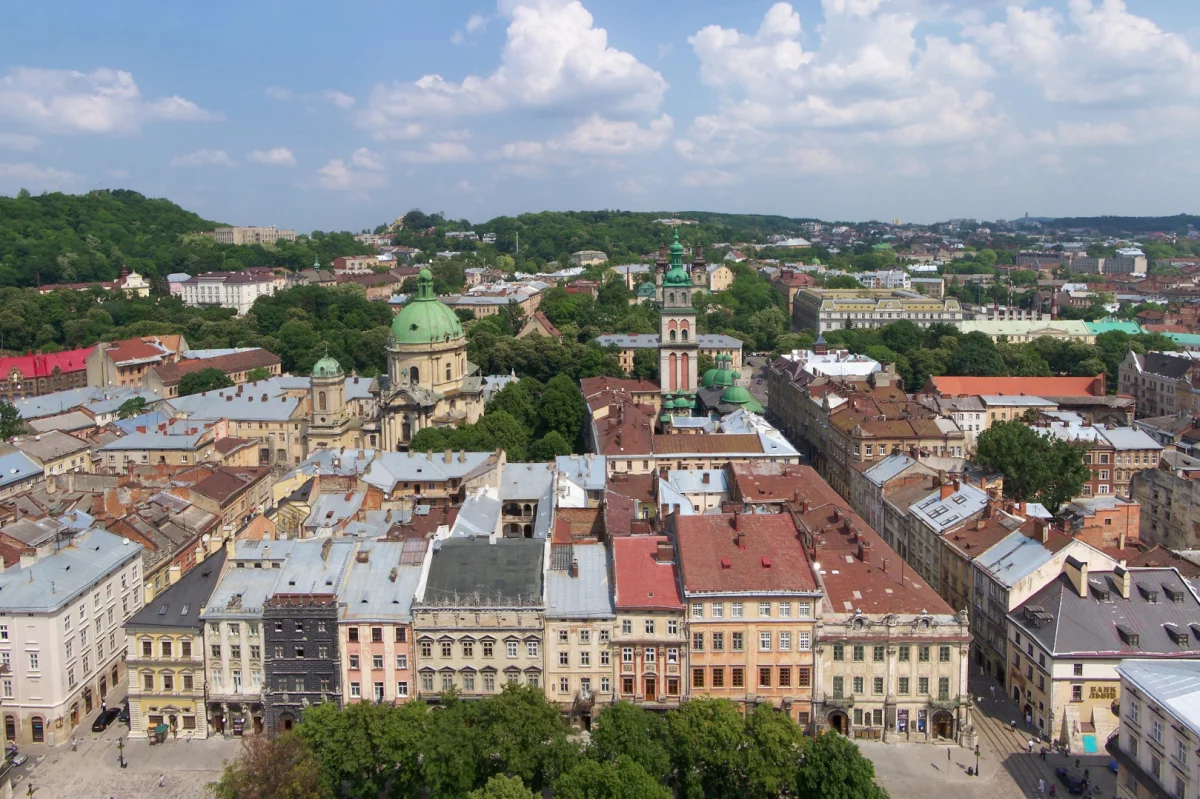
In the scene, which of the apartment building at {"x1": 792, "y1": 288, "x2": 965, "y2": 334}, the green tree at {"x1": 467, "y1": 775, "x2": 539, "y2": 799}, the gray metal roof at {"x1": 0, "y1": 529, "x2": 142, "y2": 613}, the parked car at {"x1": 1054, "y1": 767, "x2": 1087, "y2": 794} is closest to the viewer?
the green tree at {"x1": 467, "y1": 775, "x2": 539, "y2": 799}

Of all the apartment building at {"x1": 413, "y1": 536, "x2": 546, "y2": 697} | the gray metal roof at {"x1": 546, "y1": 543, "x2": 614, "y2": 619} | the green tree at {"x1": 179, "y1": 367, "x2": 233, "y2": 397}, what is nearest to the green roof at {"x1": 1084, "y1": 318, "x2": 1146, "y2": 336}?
the green tree at {"x1": 179, "y1": 367, "x2": 233, "y2": 397}

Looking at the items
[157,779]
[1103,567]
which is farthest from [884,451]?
[157,779]

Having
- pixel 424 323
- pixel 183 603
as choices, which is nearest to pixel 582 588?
pixel 183 603

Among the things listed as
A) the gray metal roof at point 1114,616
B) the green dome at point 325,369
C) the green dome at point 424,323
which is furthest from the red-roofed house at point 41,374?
the gray metal roof at point 1114,616

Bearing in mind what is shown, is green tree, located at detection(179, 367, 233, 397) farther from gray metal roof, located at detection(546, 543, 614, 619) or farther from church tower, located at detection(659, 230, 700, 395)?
gray metal roof, located at detection(546, 543, 614, 619)

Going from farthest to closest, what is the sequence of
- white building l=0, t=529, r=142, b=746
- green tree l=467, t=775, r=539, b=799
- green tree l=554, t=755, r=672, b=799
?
white building l=0, t=529, r=142, b=746, green tree l=554, t=755, r=672, b=799, green tree l=467, t=775, r=539, b=799

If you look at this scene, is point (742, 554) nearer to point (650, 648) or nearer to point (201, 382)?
point (650, 648)

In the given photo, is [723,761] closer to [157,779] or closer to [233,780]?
[233,780]

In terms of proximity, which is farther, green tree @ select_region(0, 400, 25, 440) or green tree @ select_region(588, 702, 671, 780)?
green tree @ select_region(0, 400, 25, 440)
